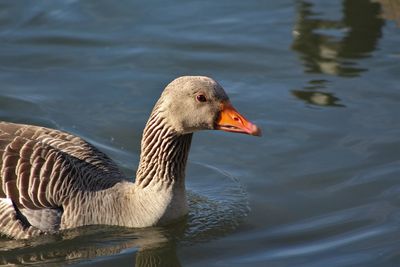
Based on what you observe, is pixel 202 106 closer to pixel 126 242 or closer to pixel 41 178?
pixel 126 242

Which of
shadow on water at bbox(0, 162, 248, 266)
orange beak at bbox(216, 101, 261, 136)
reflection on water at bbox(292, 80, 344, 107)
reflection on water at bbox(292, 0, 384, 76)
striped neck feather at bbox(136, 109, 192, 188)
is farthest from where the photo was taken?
reflection on water at bbox(292, 0, 384, 76)

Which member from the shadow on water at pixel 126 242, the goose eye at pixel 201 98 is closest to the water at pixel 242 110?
the shadow on water at pixel 126 242

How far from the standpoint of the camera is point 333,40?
689 inches

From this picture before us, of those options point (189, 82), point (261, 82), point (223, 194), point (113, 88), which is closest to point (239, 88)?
point (261, 82)

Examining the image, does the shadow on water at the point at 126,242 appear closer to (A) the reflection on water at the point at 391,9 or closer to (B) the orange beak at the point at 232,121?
(B) the orange beak at the point at 232,121

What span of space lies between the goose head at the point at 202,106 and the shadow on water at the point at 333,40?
183 inches

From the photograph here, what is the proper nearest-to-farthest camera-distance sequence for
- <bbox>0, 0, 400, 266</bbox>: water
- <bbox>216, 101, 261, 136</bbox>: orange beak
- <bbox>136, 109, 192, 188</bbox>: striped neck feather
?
<bbox>216, 101, 261, 136</bbox>: orange beak < <bbox>136, 109, 192, 188</bbox>: striped neck feather < <bbox>0, 0, 400, 266</bbox>: water

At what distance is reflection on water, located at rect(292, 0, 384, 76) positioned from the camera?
650 inches

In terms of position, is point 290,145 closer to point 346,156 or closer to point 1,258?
point 346,156

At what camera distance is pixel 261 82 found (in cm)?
1561

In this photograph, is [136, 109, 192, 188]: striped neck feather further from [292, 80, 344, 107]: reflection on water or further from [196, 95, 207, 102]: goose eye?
[292, 80, 344, 107]: reflection on water

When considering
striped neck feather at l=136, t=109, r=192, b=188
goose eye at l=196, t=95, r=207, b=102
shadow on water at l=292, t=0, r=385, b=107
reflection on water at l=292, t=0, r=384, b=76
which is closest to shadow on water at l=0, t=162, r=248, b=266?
striped neck feather at l=136, t=109, r=192, b=188

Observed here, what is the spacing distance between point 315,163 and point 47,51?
5878 millimetres

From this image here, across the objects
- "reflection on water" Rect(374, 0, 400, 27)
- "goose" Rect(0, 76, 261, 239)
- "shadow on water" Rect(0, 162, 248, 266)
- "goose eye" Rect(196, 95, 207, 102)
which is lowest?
"shadow on water" Rect(0, 162, 248, 266)
